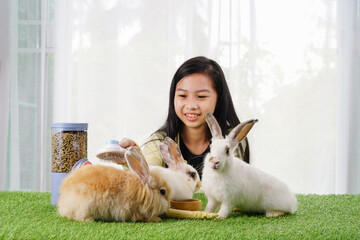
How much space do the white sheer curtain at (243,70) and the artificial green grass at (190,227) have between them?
1638mm

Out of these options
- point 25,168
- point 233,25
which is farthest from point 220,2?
point 25,168

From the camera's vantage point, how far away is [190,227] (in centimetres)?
94

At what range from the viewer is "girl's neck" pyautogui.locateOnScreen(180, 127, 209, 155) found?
2.03 m

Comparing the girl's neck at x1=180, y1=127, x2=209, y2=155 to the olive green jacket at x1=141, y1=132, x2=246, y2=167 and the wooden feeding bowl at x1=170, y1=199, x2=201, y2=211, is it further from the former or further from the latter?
the wooden feeding bowl at x1=170, y1=199, x2=201, y2=211

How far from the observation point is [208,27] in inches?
111

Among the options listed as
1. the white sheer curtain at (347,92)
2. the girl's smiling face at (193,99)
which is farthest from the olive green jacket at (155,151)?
the white sheer curtain at (347,92)

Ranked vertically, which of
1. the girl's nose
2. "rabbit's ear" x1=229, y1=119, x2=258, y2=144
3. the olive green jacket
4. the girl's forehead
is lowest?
the olive green jacket

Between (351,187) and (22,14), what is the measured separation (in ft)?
8.99

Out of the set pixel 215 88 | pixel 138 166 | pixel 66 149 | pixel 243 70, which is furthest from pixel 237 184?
pixel 243 70

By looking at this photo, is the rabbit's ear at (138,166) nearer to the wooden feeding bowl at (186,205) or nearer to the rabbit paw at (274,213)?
the wooden feeding bowl at (186,205)

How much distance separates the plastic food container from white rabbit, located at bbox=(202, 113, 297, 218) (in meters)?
0.43

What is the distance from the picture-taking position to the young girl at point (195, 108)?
1.74m

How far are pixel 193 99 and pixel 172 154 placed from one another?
37cm

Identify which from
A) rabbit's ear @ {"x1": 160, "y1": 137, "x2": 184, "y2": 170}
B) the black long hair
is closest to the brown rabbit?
rabbit's ear @ {"x1": 160, "y1": 137, "x2": 184, "y2": 170}
